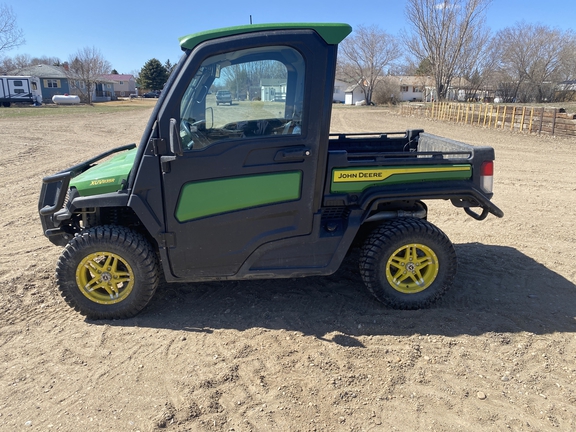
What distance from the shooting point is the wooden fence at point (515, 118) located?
691 inches

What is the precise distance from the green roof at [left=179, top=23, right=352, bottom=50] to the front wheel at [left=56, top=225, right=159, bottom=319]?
5.39 ft

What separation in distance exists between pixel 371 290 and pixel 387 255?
35 centimetres

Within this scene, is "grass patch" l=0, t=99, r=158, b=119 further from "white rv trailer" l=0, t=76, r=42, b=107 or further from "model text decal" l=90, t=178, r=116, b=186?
"model text decal" l=90, t=178, r=116, b=186

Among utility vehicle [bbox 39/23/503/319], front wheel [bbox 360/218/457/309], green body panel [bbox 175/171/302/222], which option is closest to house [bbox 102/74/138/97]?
utility vehicle [bbox 39/23/503/319]

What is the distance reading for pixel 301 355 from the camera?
136 inches

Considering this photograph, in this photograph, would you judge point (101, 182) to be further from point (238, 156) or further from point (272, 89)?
point (272, 89)

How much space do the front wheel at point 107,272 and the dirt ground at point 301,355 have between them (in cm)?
15

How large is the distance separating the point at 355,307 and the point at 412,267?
0.63 metres

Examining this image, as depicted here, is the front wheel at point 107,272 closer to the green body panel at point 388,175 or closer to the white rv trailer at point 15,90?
the green body panel at point 388,175

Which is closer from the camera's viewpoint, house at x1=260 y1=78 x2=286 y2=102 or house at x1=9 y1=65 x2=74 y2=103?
house at x1=260 y1=78 x2=286 y2=102

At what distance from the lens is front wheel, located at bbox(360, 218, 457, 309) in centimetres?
398

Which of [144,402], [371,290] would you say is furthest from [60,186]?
[371,290]

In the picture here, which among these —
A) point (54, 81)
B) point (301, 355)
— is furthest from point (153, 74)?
point (301, 355)

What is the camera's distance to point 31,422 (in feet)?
9.12
